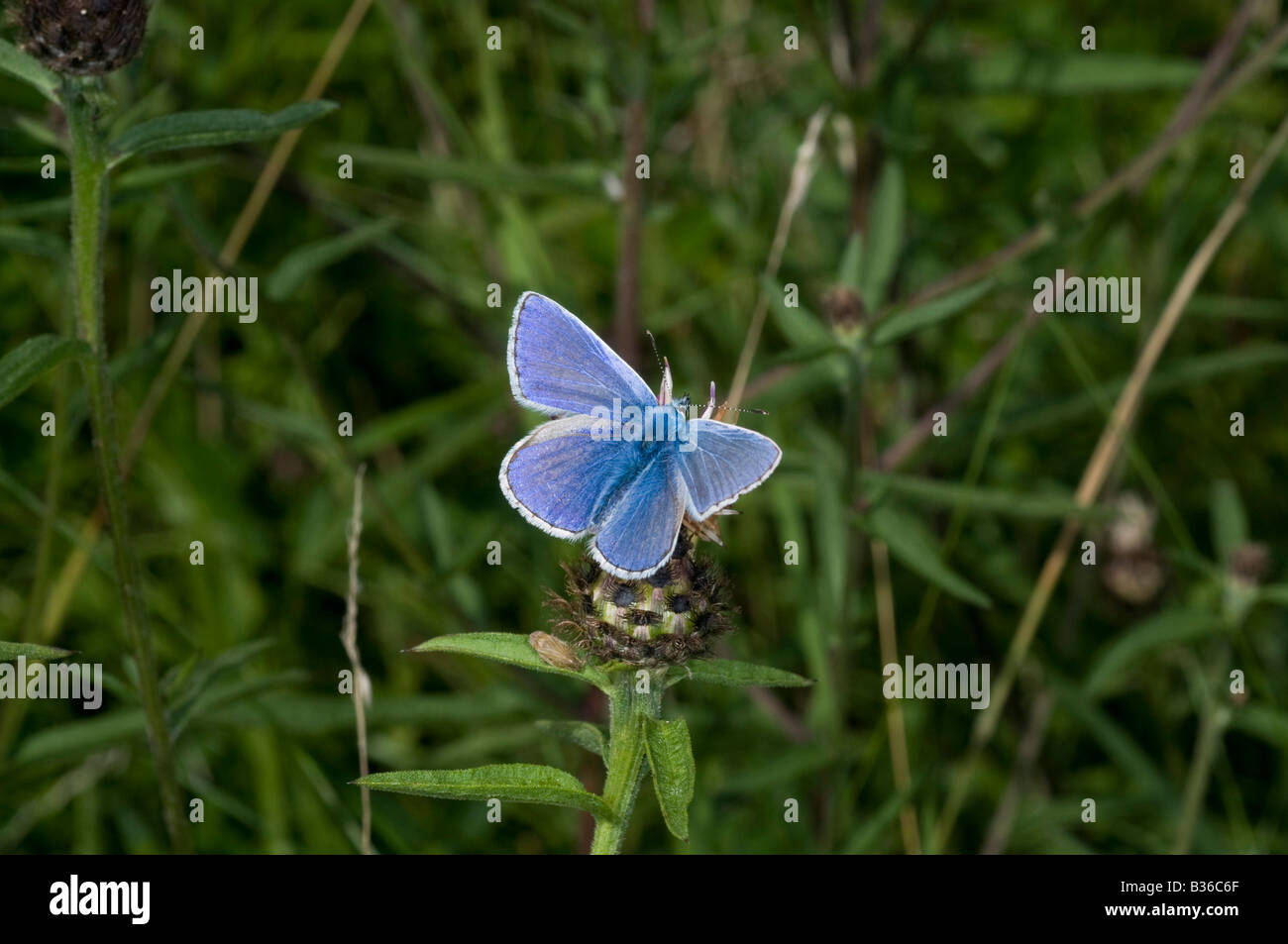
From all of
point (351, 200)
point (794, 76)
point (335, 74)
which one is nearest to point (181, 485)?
point (351, 200)

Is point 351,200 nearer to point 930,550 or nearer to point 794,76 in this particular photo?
point 794,76

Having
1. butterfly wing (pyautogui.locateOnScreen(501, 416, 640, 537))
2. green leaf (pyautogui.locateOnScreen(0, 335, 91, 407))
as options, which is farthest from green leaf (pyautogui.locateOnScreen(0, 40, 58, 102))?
butterfly wing (pyautogui.locateOnScreen(501, 416, 640, 537))

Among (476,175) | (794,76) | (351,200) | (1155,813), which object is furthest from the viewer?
(351,200)

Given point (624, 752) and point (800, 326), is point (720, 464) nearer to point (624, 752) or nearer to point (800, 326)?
point (624, 752)

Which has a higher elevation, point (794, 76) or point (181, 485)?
point (794, 76)

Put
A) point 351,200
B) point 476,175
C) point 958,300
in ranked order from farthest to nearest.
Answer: point 351,200
point 476,175
point 958,300

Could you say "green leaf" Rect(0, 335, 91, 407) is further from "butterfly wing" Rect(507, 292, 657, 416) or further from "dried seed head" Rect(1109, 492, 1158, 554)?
"dried seed head" Rect(1109, 492, 1158, 554)

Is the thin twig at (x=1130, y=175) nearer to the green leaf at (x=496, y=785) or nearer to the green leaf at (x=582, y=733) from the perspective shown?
the green leaf at (x=582, y=733)
